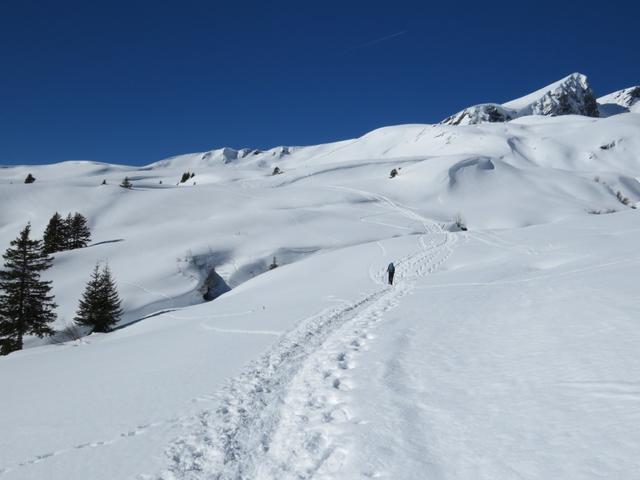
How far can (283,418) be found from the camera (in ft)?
21.7

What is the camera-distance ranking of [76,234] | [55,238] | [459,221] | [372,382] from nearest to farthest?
1. [372,382]
2. [55,238]
3. [76,234]
4. [459,221]

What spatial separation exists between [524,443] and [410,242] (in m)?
34.4

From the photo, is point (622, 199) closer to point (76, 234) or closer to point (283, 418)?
point (76, 234)

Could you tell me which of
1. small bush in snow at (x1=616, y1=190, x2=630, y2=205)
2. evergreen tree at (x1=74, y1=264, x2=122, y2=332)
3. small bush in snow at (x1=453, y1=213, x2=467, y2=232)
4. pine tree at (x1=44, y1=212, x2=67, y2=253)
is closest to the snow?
evergreen tree at (x1=74, y1=264, x2=122, y2=332)

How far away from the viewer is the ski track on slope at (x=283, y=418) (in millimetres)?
5191

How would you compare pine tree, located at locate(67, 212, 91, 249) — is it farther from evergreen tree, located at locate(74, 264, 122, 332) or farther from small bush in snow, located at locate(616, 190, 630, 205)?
small bush in snow, located at locate(616, 190, 630, 205)

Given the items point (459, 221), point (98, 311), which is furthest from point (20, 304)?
point (459, 221)

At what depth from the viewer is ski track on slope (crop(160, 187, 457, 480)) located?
519cm

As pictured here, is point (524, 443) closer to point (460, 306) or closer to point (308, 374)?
point (308, 374)

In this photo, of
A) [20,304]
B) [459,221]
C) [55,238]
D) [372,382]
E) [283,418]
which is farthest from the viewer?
[459,221]

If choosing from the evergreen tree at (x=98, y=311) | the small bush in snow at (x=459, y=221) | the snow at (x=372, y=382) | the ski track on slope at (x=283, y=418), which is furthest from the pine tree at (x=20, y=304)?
the small bush in snow at (x=459, y=221)

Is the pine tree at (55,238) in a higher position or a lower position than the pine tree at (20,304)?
higher

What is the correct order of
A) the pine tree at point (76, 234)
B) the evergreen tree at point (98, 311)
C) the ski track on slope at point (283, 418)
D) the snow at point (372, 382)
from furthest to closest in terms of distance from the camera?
the pine tree at point (76, 234)
the evergreen tree at point (98, 311)
the ski track on slope at point (283, 418)
the snow at point (372, 382)

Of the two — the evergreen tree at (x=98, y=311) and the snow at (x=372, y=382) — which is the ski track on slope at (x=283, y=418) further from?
the evergreen tree at (x=98, y=311)
